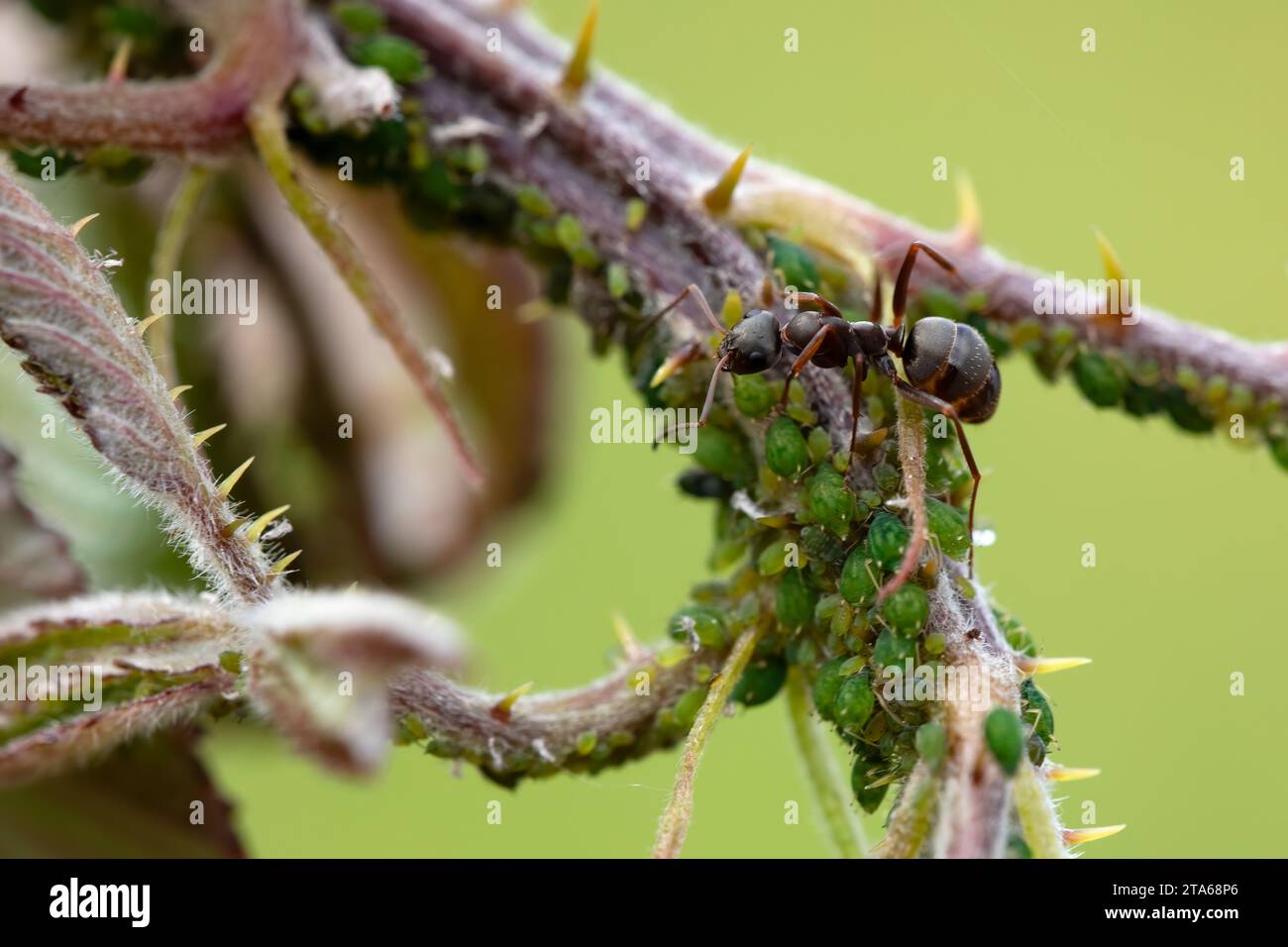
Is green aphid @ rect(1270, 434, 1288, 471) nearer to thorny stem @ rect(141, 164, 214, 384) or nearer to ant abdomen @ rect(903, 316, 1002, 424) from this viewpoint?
ant abdomen @ rect(903, 316, 1002, 424)

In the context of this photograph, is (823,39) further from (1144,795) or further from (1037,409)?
(1144,795)

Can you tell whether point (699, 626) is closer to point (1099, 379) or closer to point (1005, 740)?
point (1005, 740)

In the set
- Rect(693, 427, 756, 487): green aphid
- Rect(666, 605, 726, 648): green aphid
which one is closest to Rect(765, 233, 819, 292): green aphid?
Rect(693, 427, 756, 487): green aphid

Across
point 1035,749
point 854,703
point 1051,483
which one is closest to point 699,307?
point 854,703

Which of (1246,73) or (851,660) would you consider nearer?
(851,660)
